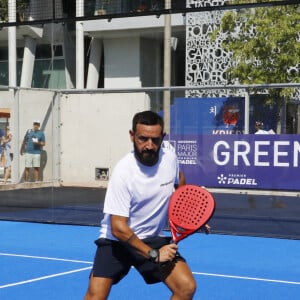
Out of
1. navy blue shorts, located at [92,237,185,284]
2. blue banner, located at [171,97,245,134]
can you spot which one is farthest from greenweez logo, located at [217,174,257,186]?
navy blue shorts, located at [92,237,185,284]

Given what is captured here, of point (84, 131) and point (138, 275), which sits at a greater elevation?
point (84, 131)

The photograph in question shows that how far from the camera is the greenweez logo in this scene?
1162 cm

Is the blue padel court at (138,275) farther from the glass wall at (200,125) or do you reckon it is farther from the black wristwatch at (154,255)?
the black wristwatch at (154,255)

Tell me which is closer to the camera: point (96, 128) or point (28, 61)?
point (96, 128)

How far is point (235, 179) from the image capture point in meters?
11.7

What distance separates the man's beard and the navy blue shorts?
56 cm

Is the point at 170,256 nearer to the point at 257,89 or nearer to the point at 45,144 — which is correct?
the point at 257,89

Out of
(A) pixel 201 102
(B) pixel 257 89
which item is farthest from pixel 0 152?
(B) pixel 257 89

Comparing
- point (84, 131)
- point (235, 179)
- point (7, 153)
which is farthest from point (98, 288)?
point (7, 153)

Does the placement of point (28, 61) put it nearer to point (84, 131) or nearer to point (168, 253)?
point (84, 131)

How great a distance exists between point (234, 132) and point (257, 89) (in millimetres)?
818

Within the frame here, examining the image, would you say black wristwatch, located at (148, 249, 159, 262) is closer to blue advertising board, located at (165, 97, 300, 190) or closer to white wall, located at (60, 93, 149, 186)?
blue advertising board, located at (165, 97, 300, 190)

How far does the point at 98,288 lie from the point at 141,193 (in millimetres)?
701

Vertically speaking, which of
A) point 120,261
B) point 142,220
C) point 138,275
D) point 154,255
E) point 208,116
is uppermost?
point 208,116
